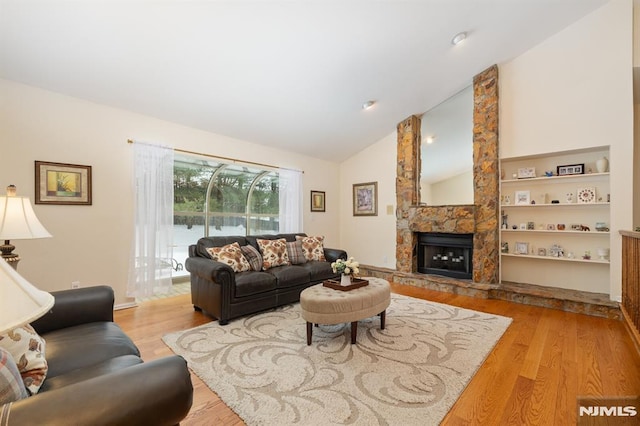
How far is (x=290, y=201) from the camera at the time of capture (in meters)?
5.62

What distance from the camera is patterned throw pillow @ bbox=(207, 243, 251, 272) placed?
350 centimetres

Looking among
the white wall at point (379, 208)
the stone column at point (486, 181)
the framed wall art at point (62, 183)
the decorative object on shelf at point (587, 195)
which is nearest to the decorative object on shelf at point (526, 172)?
the stone column at point (486, 181)

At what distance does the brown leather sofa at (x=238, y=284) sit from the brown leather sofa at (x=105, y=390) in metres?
1.46

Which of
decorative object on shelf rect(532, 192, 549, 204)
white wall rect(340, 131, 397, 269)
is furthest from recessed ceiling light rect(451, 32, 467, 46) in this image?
decorative object on shelf rect(532, 192, 549, 204)

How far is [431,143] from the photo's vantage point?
5.26 m

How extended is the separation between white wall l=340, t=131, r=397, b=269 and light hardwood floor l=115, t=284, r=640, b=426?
95.3 inches

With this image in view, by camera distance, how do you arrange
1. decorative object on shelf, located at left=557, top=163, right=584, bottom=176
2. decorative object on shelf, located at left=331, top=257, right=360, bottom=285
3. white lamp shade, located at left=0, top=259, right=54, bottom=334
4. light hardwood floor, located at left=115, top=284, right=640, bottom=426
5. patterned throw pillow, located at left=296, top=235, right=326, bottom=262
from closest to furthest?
white lamp shade, located at left=0, top=259, right=54, bottom=334 < light hardwood floor, located at left=115, top=284, right=640, bottom=426 < decorative object on shelf, located at left=331, top=257, right=360, bottom=285 < decorative object on shelf, located at left=557, top=163, right=584, bottom=176 < patterned throw pillow, located at left=296, top=235, right=326, bottom=262

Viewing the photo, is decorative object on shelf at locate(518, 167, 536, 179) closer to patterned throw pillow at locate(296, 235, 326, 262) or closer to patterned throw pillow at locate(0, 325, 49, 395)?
patterned throw pillow at locate(296, 235, 326, 262)

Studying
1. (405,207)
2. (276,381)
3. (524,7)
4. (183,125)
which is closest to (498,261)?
(405,207)

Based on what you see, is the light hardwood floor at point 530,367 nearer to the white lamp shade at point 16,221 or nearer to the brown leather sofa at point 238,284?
the brown leather sofa at point 238,284

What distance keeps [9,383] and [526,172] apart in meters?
5.52

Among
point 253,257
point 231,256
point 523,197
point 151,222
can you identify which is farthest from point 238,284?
point 523,197

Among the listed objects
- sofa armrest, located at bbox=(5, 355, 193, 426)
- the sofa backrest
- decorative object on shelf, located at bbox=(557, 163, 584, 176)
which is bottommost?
sofa armrest, located at bbox=(5, 355, 193, 426)

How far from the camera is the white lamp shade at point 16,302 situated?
664mm
